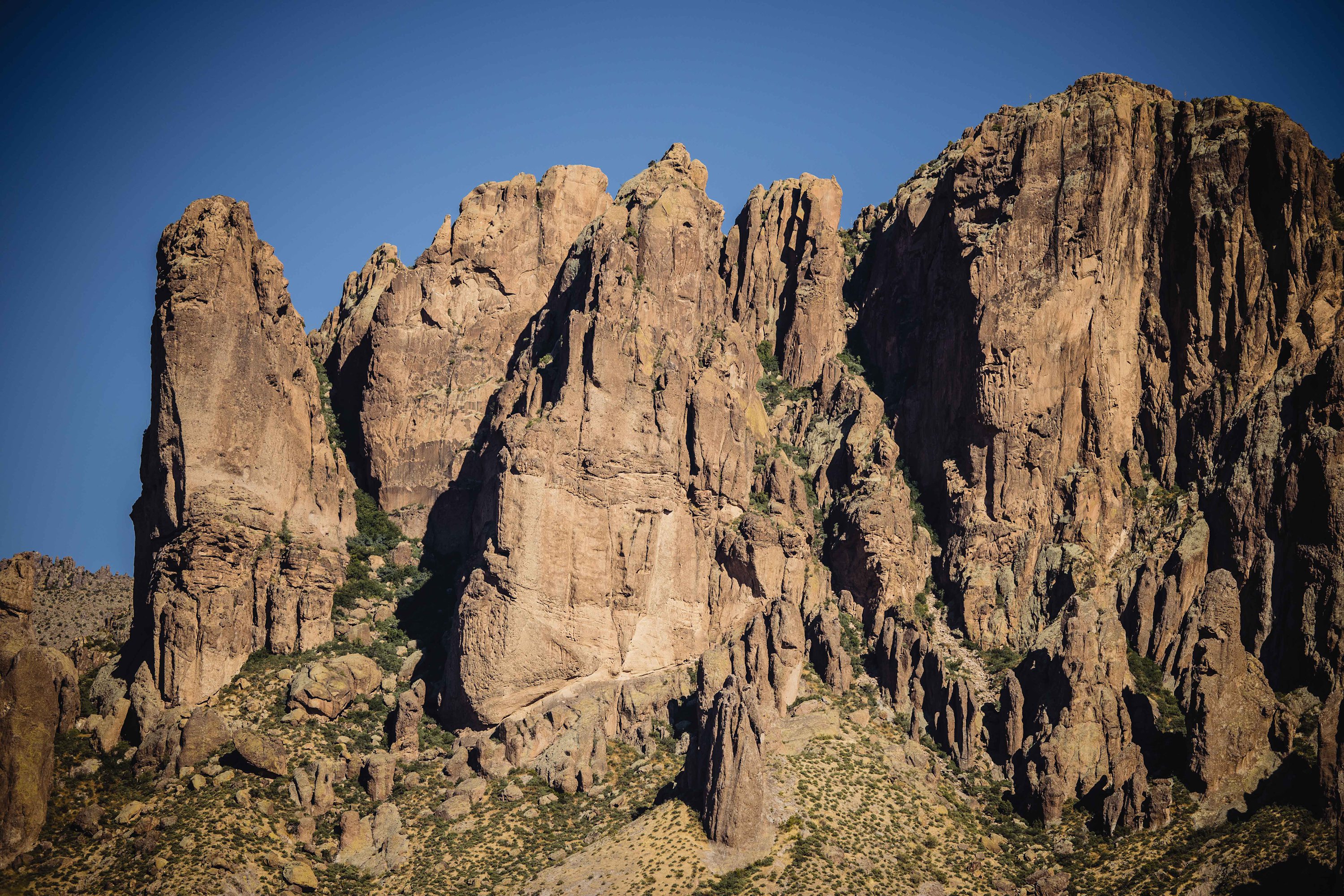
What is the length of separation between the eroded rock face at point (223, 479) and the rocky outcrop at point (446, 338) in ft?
33.8

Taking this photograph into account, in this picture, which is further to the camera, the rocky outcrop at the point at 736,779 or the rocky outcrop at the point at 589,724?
the rocky outcrop at the point at 589,724

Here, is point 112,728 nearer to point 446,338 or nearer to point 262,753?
point 262,753

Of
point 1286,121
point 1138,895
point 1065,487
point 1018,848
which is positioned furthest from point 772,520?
point 1286,121

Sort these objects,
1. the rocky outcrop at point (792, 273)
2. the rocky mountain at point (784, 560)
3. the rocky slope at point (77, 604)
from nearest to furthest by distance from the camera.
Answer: the rocky mountain at point (784, 560)
the rocky slope at point (77, 604)
the rocky outcrop at point (792, 273)

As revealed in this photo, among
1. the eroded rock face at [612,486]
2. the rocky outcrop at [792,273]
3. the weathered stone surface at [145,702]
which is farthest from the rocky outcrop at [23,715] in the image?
the rocky outcrop at [792,273]

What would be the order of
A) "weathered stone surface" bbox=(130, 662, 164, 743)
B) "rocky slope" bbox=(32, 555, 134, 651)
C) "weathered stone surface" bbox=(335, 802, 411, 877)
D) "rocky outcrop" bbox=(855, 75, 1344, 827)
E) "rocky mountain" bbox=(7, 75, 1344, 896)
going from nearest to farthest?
"rocky mountain" bbox=(7, 75, 1344, 896)
"weathered stone surface" bbox=(335, 802, 411, 877)
"weathered stone surface" bbox=(130, 662, 164, 743)
"rocky outcrop" bbox=(855, 75, 1344, 827)
"rocky slope" bbox=(32, 555, 134, 651)

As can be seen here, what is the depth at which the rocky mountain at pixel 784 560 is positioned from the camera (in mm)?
80750

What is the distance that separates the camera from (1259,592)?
87.4m

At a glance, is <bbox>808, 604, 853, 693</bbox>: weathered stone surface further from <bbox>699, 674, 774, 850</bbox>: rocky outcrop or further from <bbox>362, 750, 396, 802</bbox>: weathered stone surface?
<bbox>362, 750, 396, 802</bbox>: weathered stone surface

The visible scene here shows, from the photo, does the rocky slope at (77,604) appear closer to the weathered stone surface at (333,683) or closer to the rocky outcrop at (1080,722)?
the weathered stone surface at (333,683)

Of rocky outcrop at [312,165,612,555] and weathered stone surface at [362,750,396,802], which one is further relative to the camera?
rocky outcrop at [312,165,612,555]

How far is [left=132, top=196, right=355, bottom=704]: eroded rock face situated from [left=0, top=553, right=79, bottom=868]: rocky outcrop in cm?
955

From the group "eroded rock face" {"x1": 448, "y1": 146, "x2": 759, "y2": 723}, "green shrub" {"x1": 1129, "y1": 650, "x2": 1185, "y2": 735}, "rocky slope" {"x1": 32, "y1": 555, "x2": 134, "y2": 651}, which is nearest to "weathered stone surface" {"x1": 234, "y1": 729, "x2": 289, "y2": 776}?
"eroded rock face" {"x1": 448, "y1": 146, "x2": 759, "y2": 723}

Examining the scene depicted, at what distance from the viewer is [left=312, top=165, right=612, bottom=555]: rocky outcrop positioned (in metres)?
111
